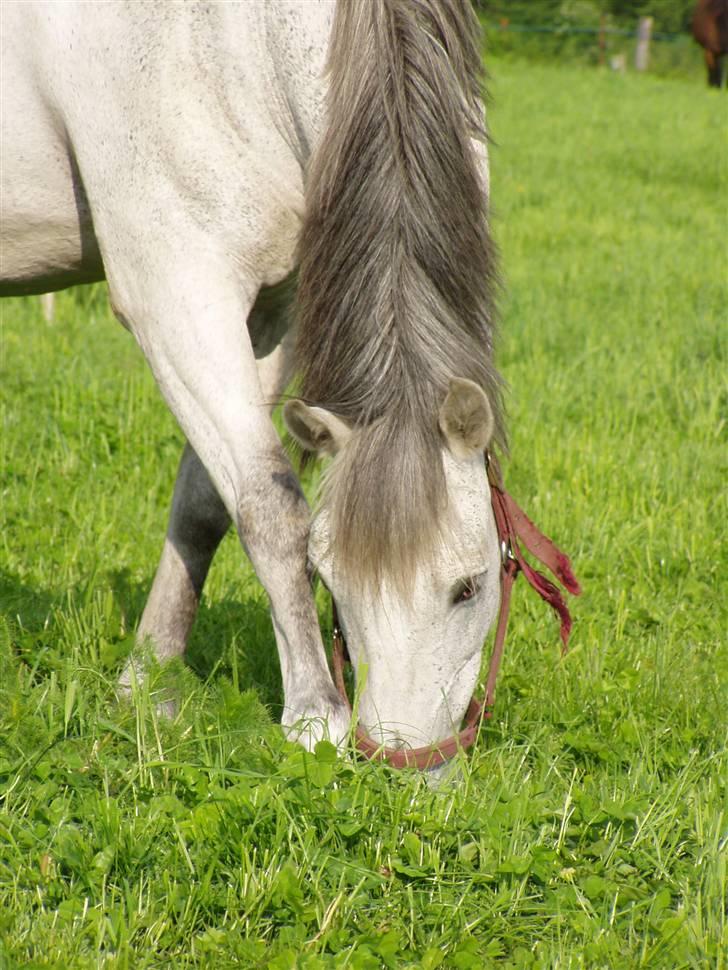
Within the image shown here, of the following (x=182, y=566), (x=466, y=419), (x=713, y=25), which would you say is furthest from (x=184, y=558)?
(x=713, y=25)

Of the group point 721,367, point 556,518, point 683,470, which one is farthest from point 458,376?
point 721,367

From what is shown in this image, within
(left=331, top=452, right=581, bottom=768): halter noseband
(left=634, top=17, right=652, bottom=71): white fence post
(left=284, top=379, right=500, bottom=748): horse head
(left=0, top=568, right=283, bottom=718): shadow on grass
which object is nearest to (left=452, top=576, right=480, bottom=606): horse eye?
(left=284, top=379, right=500, bottom=748): horse head

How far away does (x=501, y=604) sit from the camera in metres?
3.16

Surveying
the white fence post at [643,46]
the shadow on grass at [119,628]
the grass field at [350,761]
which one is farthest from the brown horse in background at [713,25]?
the white fence post at [643,46]

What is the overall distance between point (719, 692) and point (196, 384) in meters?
1.84

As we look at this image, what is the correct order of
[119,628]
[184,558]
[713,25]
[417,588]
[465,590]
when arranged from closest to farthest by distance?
1. [417,588]
2. [465,590]
3. [184,558]
4. [119,628]
5. [713,25]

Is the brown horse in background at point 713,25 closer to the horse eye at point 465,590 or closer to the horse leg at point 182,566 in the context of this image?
the horse leg at point 182,566

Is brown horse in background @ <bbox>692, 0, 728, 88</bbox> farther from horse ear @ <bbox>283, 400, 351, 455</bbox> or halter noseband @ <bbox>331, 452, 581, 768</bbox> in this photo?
horse ear @ <bbox>283, 400, 351, 455</bbox>

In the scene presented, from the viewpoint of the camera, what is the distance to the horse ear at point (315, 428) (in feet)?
8.58

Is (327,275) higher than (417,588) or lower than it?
higher

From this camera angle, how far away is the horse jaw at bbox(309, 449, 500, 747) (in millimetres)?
2666

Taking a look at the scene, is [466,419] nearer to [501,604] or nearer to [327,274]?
[327,274]

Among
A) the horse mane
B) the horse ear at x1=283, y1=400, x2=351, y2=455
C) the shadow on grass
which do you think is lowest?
the shadow on grass

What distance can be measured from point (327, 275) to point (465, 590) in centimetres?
79
